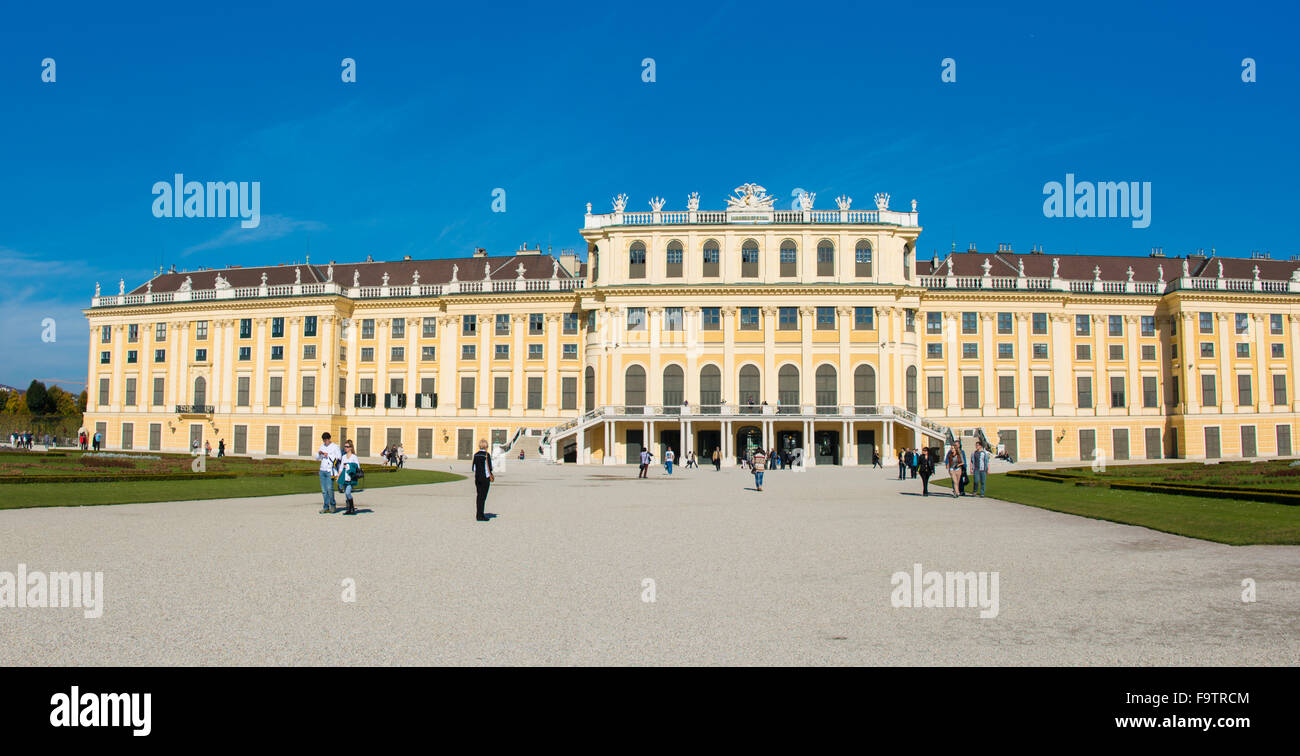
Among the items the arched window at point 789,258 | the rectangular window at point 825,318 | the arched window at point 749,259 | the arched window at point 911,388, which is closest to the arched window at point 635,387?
the arched window at point 749,259

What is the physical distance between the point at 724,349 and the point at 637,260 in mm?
9347

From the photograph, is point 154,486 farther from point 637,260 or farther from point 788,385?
point 788,385

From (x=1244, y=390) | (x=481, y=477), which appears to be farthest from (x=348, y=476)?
(x=1244, y=390)

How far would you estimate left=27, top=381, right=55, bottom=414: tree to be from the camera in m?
120

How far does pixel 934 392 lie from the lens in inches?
2731

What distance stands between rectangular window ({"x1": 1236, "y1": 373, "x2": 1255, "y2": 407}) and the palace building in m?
0.18

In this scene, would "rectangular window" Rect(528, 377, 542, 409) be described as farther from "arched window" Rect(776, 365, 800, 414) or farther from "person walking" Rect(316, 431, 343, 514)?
"person walking" Rect(316, 431, 343, 514)

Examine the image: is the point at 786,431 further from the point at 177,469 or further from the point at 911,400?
the point at 177,469

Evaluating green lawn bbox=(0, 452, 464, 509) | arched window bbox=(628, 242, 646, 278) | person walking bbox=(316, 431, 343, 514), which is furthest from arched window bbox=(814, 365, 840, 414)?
person walking bbox=(316, 431, 343, 514)

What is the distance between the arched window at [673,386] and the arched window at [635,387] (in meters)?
1.60

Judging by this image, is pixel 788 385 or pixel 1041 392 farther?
pixel 1041 392
